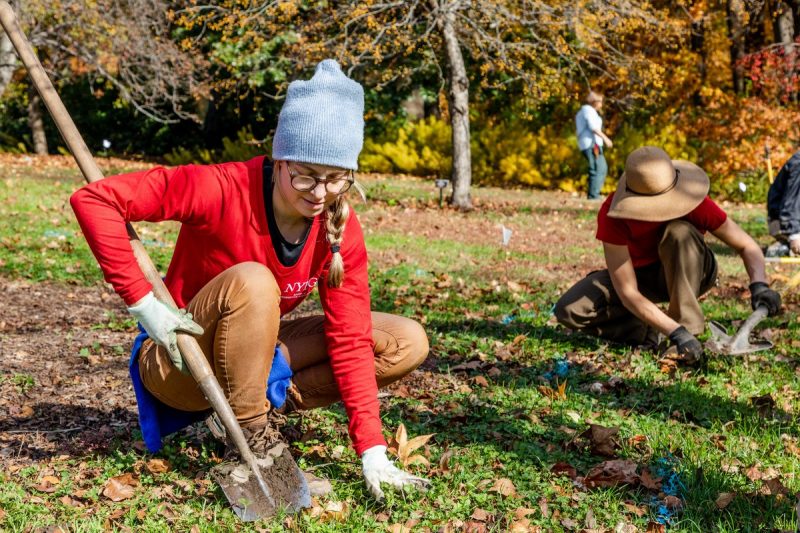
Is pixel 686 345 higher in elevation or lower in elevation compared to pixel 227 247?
lower

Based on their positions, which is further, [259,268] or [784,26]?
[784,26]

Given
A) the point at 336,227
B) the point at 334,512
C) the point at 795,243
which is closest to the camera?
the point at 334,512

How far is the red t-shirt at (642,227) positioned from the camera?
4645 mm

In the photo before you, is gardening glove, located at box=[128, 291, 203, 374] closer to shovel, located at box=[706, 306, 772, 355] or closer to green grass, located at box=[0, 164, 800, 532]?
green grass, located at box=[0, 164, 800, 532]

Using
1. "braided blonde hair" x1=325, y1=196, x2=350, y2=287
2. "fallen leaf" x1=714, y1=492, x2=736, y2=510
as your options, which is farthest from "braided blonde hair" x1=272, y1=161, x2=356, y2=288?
"fallen leaf" x1=714, y1=492, x2=736, y2=510

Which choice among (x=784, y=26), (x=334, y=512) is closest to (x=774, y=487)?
(x=334, y=512)

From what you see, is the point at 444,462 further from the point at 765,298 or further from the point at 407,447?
the point at 765,298

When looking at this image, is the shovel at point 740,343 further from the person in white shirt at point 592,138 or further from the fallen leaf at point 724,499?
the person in white shirt at point 592,138

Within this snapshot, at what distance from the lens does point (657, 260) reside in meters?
5.00

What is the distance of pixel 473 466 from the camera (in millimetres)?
3281

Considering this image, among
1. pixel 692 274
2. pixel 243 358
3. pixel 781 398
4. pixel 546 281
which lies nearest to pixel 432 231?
pixel 546 281

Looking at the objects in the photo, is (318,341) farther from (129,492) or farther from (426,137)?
(426,137)

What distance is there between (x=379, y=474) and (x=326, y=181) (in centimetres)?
102

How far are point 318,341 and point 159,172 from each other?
93cm
